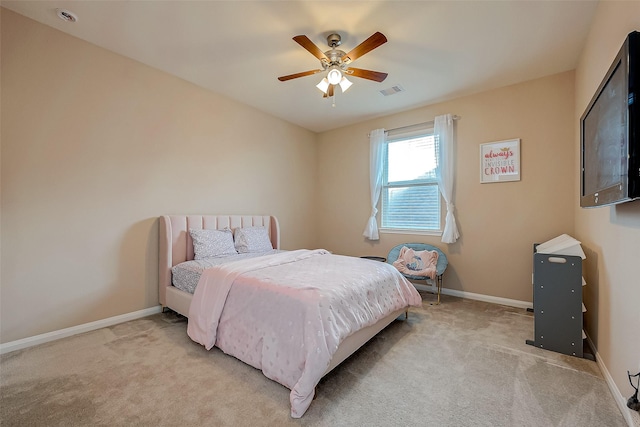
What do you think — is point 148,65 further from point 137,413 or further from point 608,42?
point 608,42

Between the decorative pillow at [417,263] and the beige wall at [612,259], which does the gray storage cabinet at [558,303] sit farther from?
the decorative pillow at [417,263]

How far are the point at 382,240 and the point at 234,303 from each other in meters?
3.06

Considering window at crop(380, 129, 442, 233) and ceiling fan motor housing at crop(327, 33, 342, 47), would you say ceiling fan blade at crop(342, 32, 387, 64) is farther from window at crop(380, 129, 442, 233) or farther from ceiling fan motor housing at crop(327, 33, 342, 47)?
window at crop(380, 129, 442, 233)

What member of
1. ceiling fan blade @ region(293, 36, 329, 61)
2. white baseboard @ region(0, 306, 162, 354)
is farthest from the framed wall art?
white baseboard @ region(0, 306, 162, 354)

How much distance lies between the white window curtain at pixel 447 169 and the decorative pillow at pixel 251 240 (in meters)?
2.63

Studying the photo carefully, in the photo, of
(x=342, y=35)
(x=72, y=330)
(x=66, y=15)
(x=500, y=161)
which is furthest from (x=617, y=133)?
(x=72, y=330)

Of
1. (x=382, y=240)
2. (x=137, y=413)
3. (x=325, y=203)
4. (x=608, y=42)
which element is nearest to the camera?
(x=137, y=413)

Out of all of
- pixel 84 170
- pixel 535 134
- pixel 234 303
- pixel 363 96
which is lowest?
pixel 234 303

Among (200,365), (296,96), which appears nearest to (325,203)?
(296,96)

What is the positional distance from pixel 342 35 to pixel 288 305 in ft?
8.15

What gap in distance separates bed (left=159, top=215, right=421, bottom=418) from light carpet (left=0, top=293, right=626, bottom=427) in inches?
6.3

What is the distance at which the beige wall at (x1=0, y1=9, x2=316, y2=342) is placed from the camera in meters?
2.32

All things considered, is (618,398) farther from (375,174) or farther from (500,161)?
(375,174)

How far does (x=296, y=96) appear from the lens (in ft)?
12.6
